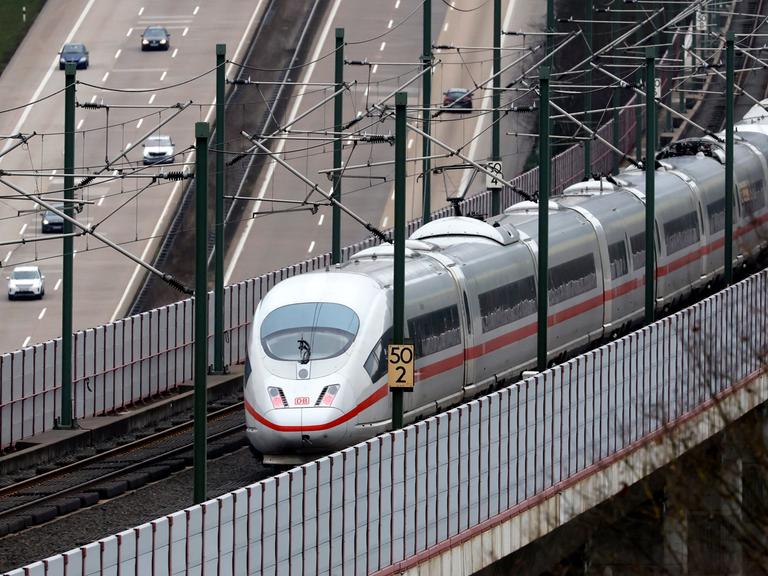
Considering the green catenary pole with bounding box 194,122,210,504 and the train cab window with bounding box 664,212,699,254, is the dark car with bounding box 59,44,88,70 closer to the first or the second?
the train cab window with bounding box 664,212,699,254

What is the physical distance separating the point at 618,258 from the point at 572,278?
355 centimetres

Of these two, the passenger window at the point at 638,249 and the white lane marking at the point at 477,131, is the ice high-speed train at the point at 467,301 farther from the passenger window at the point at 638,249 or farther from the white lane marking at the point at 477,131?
the white lane marking at the point at 477,131

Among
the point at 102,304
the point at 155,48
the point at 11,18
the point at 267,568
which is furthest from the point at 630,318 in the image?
the point at 11,18

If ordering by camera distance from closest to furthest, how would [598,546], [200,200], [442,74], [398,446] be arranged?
[398,446] → [200,200] → [598,546] → [442,74]

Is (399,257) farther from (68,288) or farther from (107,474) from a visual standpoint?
(68,288)

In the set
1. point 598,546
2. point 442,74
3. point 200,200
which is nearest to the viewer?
point 200,200

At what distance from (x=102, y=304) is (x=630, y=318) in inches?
1315

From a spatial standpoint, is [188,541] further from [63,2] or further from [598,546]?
[63,2]

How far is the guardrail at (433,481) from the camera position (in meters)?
27.8

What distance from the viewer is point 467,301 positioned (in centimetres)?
4344

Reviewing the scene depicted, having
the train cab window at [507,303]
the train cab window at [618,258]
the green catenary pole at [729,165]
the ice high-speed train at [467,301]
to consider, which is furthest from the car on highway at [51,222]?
the train cab window at [507,303]

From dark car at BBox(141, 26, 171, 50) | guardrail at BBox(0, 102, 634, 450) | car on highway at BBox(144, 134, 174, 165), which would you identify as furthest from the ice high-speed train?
dark car at BBox(141, 26, 171, 50)

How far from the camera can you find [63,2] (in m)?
113

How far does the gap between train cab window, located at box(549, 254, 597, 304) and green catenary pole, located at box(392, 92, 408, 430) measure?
926 cm
